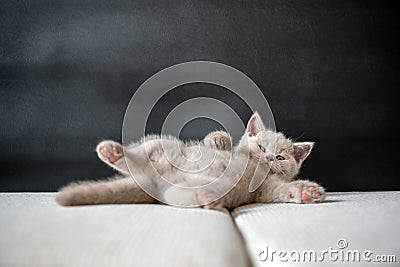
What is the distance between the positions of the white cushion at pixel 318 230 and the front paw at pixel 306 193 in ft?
0.44

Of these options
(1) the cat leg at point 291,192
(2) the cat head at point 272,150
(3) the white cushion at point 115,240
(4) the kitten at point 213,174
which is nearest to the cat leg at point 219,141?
(4) the kitten at point 213,174

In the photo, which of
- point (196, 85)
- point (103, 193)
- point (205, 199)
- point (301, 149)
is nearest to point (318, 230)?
point (205, 199)

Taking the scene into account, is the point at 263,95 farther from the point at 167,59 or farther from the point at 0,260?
the point at 0,260

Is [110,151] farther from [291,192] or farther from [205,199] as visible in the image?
[291,192]

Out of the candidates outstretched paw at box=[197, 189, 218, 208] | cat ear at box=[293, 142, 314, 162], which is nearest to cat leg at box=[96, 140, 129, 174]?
outstretched paw at box=[197, 189, 218, 208]

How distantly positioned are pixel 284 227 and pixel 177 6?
1.50 metres

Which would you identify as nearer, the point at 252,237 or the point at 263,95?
the point at 252,237

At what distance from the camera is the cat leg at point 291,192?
4.87 ft

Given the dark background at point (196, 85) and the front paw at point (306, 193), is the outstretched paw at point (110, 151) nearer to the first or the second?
the front paw at point (306, 193)

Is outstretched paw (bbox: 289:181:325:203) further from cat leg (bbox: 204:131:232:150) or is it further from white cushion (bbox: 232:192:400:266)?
cat leg (bbox: 204:131:232:150)

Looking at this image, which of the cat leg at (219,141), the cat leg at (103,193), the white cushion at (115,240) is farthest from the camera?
the cat leg at (219,141)

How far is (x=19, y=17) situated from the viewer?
2234mm

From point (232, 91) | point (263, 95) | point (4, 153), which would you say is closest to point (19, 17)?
point (4, 153)

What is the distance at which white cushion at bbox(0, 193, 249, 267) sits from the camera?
828 mm
